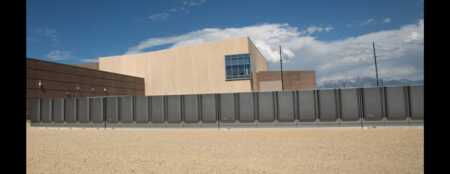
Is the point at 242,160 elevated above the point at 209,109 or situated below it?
below

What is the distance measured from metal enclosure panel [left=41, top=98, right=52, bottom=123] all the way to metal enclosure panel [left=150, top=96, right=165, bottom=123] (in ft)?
36.5

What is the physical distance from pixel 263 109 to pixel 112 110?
12797mm

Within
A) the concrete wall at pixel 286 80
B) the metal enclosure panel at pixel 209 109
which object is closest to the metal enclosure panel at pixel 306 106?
the metal enclosure panel at pixel 209 109

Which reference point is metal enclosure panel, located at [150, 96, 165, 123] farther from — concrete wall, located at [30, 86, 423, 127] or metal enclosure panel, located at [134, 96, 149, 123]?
metal enclosure panel, located at [134, 96, 149, 123]

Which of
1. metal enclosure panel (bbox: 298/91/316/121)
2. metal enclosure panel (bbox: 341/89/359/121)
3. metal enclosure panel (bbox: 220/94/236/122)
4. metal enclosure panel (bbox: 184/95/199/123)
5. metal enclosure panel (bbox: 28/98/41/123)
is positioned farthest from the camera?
metal enclosure panel (bbox: 28/98/41/123)

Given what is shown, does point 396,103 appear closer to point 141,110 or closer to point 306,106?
point 306,106

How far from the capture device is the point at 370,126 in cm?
1961

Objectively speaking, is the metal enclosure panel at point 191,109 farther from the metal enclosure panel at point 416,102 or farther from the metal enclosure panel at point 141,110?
the metal enclosure panel at point 416,102

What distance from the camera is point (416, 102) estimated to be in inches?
747

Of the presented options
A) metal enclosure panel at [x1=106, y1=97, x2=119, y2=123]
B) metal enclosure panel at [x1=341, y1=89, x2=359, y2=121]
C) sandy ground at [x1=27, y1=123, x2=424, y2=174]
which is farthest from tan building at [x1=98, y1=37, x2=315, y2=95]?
sandy ground at [x1=27, y1=123, x2=424, y2=174]

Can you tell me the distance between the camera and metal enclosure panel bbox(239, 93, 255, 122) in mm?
21672

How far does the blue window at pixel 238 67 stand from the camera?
51312 mm

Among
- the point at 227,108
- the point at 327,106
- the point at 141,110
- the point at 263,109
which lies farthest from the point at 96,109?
the point at 327,106
